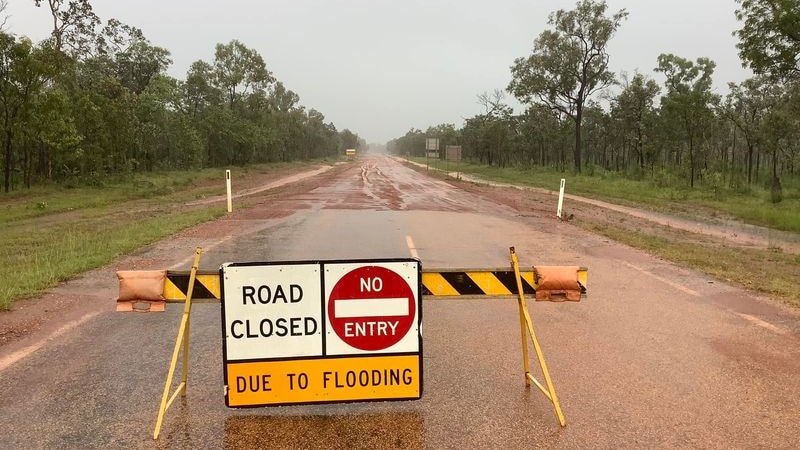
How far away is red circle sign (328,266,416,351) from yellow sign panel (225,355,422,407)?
0.50 feet

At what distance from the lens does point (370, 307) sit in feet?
12.4

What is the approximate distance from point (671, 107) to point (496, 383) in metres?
36.2

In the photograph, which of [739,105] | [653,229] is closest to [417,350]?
[653,229]

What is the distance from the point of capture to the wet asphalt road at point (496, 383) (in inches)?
138

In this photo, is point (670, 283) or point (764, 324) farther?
point (670, 283)

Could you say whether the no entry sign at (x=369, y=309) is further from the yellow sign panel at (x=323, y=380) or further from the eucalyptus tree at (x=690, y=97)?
the eucalyptus tree at (x=690, y=97)

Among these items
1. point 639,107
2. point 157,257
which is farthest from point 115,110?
point 639,107

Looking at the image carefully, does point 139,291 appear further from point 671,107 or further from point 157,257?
point 671,107

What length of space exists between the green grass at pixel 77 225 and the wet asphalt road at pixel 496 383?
80 cm

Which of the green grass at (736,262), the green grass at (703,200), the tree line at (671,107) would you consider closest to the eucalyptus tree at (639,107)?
the tree line at (671,107)

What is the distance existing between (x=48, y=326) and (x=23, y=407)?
2.14m

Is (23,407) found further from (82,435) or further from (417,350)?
(417,350)

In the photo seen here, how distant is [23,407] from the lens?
12.5 ft

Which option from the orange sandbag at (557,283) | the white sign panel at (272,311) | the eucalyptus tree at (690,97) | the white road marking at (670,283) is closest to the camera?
the white sign panel at (272,311)
